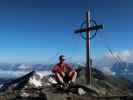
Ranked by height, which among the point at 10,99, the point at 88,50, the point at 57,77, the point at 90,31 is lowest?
the point at 10,99

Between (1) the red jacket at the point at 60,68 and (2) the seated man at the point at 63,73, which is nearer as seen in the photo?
(2) the seated man at the point at 63,73

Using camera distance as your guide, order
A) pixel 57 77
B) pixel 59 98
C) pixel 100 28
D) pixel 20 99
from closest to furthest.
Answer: pixel 59 98 → pixel 20 99 → pixel 57 77 → pixel 100 28

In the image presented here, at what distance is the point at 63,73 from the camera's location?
2275 cm

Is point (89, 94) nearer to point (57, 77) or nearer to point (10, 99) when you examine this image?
point (57, 77)

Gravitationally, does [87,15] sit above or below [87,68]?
above

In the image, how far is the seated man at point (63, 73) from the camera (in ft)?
73.4

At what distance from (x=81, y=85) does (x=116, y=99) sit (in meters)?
4.18

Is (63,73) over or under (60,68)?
under

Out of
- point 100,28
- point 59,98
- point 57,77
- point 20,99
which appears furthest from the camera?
point 100,28

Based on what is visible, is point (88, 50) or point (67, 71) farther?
point (88, 50)

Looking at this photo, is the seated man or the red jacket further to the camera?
the red jacket

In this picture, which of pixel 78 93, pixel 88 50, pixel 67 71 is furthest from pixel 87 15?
pixel 78 93

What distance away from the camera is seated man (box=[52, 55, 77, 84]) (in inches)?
880

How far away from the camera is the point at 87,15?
26891mm
